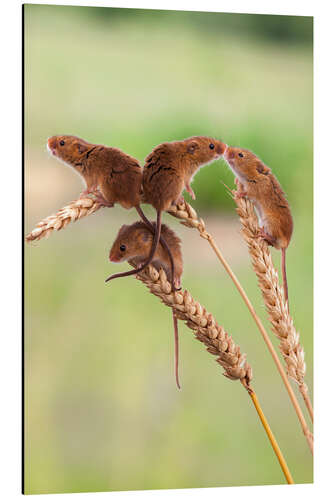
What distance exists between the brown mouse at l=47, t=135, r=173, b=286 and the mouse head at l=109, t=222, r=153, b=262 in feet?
0.19

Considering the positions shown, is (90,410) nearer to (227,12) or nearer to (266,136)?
(266,136)

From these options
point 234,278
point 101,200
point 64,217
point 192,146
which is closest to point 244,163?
point 192,146

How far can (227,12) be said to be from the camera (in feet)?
7.70

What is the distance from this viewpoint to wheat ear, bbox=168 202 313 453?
2.24 m

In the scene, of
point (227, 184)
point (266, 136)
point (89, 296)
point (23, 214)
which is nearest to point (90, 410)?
point (89, 296)

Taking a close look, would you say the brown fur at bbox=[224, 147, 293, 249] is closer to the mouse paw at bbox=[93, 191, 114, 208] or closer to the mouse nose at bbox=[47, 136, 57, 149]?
the mouse paw at bbox=[93, 191, 114, 208]

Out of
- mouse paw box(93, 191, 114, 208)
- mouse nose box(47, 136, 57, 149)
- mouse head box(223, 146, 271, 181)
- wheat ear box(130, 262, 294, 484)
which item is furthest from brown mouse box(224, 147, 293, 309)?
mouse nose box(47, 136, 57, 149)

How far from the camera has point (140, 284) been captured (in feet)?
7.32

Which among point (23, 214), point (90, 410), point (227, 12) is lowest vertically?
point (90, 410)

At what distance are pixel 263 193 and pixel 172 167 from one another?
33cm

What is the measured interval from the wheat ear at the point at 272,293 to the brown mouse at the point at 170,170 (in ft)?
0.61

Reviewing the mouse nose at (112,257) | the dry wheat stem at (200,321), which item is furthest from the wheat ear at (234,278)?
the mouse nose at (112,257)
